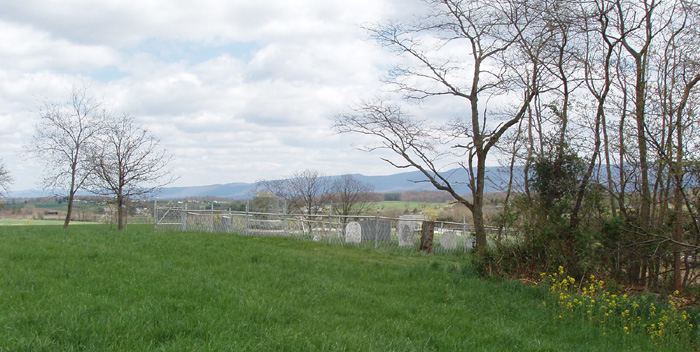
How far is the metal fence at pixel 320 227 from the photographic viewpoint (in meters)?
17.8

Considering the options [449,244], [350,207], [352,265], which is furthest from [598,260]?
[350,207]

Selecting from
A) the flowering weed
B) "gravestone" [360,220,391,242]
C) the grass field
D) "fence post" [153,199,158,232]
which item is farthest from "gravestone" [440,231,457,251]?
"fence post" [153,199,158,232]

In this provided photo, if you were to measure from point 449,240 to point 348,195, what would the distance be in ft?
75.1

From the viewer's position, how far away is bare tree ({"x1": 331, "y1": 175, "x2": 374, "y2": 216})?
41.3 metres

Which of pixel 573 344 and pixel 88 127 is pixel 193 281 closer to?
pixel 573 344

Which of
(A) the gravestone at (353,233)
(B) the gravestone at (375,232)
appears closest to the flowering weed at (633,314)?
(A) the gravestone at (353,233)

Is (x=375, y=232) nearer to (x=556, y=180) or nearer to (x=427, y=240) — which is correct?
(x=427, y=240)

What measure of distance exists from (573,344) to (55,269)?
6.87 m

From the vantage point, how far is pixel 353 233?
58.4 ft

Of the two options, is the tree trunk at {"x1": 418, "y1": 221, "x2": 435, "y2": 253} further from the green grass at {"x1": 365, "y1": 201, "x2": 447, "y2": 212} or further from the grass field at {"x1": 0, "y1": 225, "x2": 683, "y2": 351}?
the green grass at {"x1": 365, "y1": 201, "x2": 447, "y2": 212}

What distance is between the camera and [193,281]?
6.89 metres

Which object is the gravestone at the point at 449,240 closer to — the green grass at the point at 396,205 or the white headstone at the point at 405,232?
the white headstone at the point at 405,232

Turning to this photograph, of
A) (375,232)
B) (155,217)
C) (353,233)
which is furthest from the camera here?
(155,217)

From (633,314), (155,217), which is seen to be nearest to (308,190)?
(155,217)
